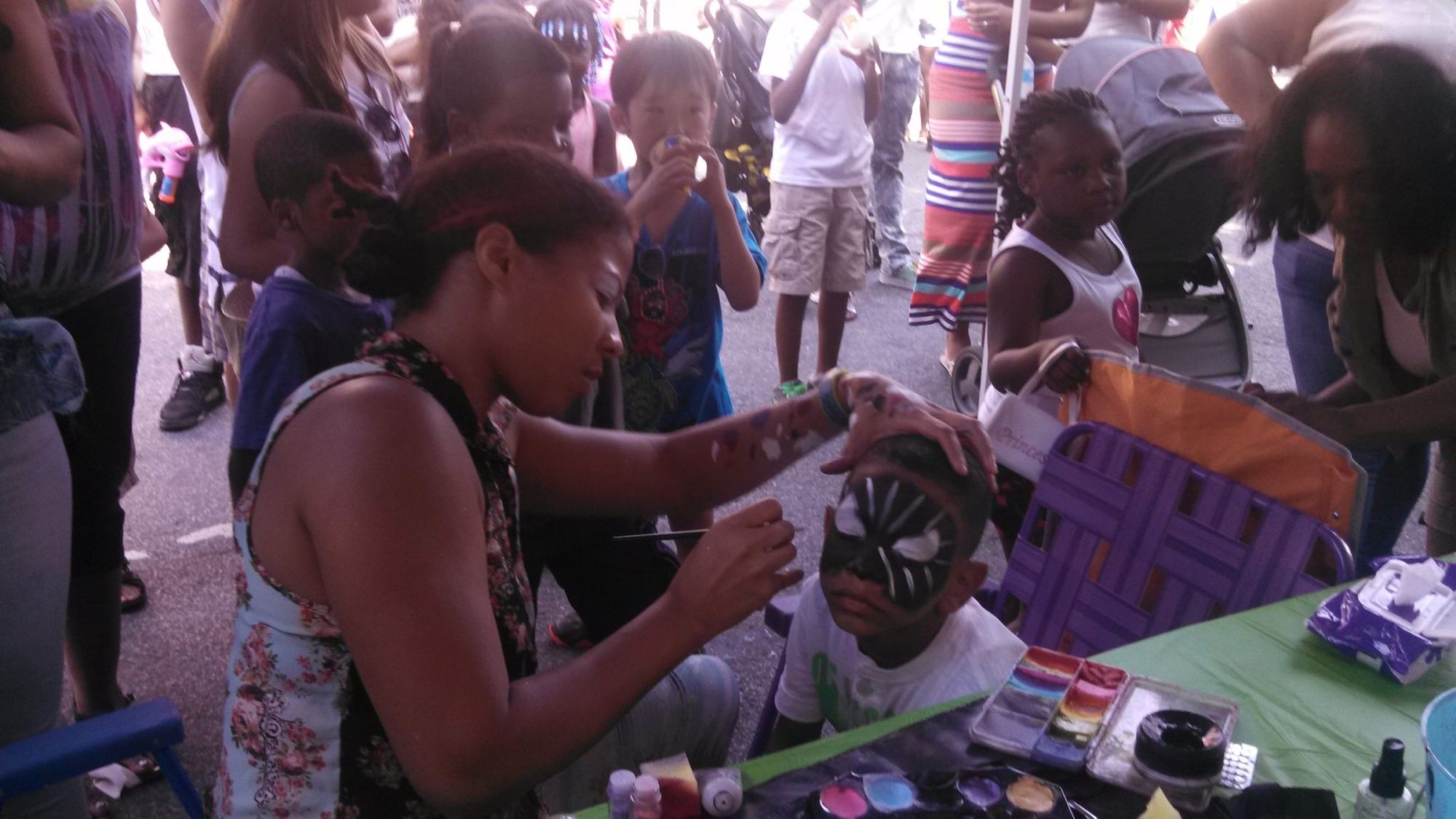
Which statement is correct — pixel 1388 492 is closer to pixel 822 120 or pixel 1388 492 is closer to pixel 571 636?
pixel 571 636

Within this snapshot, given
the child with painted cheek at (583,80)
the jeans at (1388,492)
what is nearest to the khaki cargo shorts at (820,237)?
the child with painted cheek at (583,80)

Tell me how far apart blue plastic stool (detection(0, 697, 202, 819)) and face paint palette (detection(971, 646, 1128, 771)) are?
0.95 metres

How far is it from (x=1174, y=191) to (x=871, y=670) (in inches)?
85.2

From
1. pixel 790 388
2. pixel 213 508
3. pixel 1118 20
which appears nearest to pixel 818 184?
pixel 790 388

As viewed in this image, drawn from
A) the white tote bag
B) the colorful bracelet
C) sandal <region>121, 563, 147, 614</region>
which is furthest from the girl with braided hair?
sandal <region>121, 563, 147, 614</region>

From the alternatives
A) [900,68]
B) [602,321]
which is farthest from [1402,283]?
[900,68]

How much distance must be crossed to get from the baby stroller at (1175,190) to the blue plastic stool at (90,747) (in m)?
2.60

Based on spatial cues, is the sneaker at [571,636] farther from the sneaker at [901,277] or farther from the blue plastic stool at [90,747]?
the sneaker at [901,277]

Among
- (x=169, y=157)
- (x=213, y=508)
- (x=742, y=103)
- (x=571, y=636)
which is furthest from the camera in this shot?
(x=742, y=103)

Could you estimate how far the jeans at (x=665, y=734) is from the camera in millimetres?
1545

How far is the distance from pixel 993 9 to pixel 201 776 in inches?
133

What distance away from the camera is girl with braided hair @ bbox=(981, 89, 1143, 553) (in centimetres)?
233

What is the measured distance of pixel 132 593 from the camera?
2.88m

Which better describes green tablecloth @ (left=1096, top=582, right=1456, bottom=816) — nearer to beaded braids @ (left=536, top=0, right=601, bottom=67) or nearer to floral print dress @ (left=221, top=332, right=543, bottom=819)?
floral print dress @ (left=221, top=332, right=543, bottom=819)
